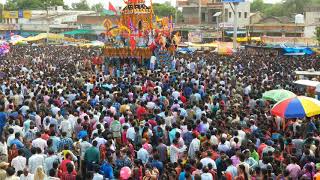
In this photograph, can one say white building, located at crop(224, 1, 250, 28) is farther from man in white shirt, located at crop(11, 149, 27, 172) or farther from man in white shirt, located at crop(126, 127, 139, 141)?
man in white shirt, located at crop(11, 149, 27, 172)

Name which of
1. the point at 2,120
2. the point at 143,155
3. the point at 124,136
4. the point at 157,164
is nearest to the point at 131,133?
the point at 124,136

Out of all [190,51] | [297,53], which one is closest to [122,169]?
[297,53]

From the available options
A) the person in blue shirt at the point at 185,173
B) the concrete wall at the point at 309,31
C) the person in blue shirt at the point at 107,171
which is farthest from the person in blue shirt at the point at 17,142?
the concrete wall at the point at 309,31

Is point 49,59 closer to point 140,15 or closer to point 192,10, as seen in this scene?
point 140,15

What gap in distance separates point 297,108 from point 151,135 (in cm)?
335

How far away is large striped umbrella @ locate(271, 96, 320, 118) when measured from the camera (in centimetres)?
1220

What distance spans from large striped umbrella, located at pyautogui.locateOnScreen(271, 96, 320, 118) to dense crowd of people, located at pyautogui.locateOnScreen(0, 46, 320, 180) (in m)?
0.31

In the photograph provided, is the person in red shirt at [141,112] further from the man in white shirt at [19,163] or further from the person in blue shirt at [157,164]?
the man in white shirt at [19,163]

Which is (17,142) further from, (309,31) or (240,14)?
(240,14)

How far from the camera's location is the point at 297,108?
12.3 meters

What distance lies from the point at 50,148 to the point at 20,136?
125cm

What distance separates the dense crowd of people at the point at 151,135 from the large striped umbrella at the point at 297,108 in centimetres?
31

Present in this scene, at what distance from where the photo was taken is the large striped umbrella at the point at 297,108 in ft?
40.0

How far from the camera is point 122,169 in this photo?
8891 millimetres
